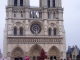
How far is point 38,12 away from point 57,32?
7178 millimetres

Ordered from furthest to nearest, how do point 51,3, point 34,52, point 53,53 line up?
point 51,3 < point 34,52 < point 53,53

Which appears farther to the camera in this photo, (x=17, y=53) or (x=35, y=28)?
(x=35, y=28)

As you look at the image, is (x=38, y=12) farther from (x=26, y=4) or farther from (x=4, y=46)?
(x=4, y=46)

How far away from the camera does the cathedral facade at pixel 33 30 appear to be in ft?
211

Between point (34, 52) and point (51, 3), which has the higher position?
point (51, 3)

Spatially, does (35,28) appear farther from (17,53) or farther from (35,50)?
(17,53)

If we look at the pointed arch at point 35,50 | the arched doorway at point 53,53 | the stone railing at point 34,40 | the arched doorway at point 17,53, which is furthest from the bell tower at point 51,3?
the arched doorway at point 17,53

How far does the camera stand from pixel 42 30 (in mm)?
66312

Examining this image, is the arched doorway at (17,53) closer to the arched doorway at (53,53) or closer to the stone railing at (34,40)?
the stone railing at (34,40)

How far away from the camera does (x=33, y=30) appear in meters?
66.7

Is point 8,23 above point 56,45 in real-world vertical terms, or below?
above

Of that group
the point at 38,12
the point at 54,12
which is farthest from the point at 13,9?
the point at 54,12

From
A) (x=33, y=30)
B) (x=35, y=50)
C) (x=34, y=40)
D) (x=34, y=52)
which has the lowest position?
(x=34, y=52)

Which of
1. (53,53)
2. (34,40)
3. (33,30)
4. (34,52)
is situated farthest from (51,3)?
(34,52)
